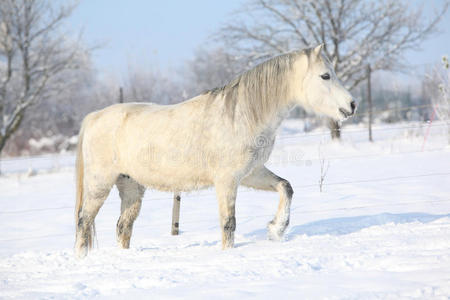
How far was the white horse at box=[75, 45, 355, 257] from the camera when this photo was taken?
4266 millimetres

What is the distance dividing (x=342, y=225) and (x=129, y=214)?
8.14 ft

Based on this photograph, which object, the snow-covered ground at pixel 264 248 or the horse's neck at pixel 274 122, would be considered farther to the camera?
the horse's neck at pixel 274 122

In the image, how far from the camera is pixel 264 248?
3838 millimetres

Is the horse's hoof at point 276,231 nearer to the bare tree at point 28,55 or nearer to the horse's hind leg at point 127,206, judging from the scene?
the horse's hind leg at point 127,206

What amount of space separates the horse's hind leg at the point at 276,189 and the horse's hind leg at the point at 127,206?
1.35 meters

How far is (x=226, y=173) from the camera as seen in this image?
166 inches

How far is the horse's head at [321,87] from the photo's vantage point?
432 cm

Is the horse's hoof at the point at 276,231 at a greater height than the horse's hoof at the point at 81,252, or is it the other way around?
the horse's hoof at the point at 276,231

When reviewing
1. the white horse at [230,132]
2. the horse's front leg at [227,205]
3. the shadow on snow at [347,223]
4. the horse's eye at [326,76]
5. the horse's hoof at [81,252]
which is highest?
the horse's eye at [326,76]

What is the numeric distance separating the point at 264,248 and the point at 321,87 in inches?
64.9

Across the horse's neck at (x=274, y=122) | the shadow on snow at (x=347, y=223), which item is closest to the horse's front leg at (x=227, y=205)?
the horse's neck at (x=274, y=122)

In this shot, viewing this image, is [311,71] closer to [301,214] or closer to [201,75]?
[301,214]

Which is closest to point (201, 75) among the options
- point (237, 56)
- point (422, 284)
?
point (237, 56)

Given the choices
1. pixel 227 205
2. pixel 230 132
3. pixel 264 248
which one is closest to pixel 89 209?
pixel 227 205
